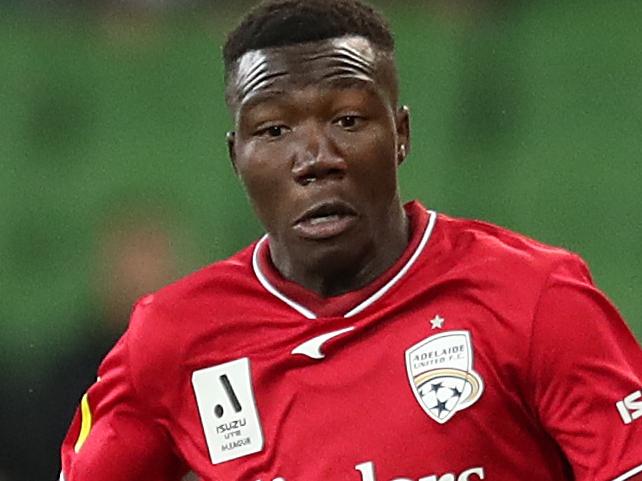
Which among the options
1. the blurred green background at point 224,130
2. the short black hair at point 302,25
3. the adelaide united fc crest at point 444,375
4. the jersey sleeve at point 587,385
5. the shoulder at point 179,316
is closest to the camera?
the jersey sleeve at point 587,385

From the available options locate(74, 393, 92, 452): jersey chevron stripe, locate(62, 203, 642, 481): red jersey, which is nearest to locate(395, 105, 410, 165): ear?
locate(62, 203, 642, 481): red jersey

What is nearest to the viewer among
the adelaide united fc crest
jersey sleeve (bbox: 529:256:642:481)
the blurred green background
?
jersey sleeve (bbox: 529:256:642:481)

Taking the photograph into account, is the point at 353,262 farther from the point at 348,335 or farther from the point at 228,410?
the point at 228,410

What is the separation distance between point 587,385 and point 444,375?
0.23 m

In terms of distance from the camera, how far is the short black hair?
2.57 m

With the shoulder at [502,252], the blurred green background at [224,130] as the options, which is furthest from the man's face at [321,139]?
the blurred green background at [224,130]

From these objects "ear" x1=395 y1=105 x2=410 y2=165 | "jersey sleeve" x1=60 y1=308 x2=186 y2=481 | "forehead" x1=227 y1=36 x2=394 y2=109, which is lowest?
"jersey sleeve" x1=60 y1=308 x2=186 y2=481

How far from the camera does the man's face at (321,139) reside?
2.53 m

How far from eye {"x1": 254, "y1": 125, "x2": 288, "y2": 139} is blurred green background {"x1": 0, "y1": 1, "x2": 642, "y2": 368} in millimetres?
2940

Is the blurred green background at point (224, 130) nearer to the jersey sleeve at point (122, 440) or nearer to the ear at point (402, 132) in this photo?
the jersey sleeve at point (122, 440)

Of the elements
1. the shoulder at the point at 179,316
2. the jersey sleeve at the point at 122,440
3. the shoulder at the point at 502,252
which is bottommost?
the jersey sleeve at the point at 122,440

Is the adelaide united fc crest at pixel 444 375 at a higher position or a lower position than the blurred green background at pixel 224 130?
lower

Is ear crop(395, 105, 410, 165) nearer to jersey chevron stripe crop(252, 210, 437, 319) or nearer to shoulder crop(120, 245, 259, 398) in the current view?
jersey chevron stripe crop(252, 210, 437, 319)

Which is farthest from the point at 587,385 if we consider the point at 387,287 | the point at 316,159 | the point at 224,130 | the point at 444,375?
the point at 224,130
